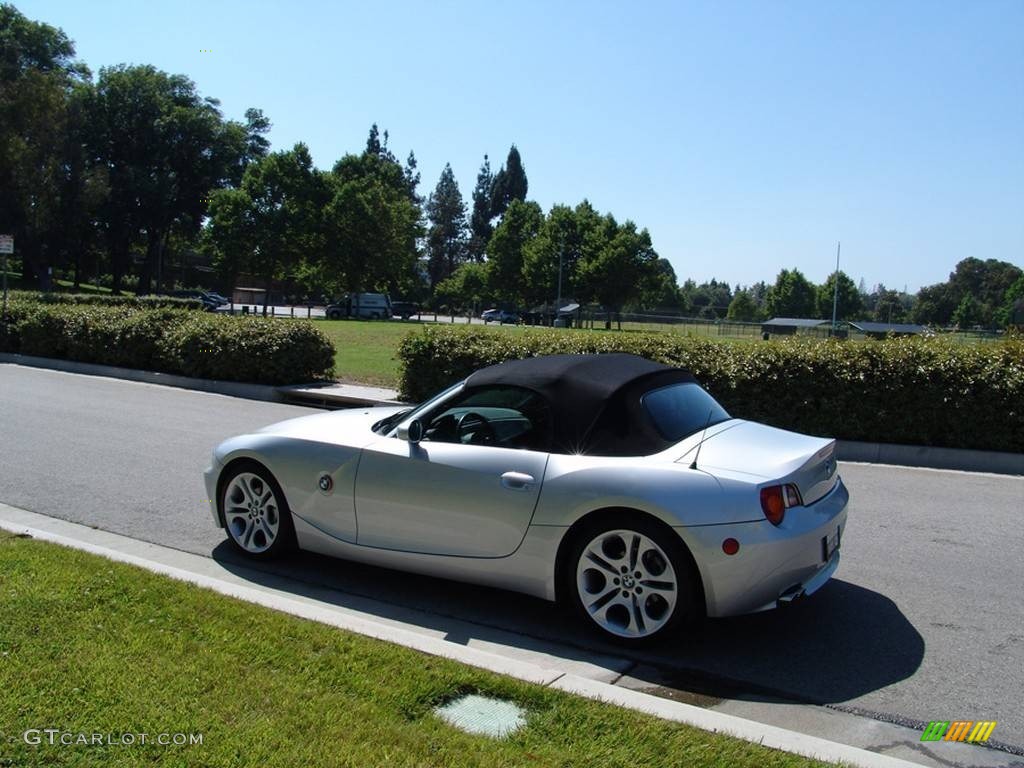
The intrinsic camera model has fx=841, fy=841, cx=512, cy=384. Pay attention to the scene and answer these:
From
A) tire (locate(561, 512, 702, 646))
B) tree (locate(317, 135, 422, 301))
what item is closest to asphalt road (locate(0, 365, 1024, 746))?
tire (locate(561, 512, 702, 646))

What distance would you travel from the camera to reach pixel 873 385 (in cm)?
1071

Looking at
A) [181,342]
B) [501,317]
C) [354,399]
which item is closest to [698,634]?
[354,399]

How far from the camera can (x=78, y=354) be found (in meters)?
19.0

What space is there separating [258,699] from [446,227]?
13107 cm

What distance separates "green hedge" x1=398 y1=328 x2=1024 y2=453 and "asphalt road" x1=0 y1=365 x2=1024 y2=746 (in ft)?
→ 2.63

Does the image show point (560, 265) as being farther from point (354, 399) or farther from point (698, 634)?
point (698, 634)

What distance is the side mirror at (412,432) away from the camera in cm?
511

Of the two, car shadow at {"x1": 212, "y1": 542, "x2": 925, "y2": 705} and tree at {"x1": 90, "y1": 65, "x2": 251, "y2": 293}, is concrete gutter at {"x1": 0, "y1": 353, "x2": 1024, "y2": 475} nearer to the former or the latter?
car shadow at {"x1": 212, "y1": 542, "x2": 925, "y2": 705}

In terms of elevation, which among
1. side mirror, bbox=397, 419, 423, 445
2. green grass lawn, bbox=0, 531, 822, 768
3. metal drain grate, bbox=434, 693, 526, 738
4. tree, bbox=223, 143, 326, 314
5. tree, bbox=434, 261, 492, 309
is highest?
tree, bbox=223, 143, 326, 314

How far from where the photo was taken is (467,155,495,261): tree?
422 feet

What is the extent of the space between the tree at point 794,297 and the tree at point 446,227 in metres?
49.4

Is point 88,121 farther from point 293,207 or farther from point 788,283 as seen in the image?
point 788,283

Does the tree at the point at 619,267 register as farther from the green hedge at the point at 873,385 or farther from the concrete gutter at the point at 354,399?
the green hedge at the point at 873,385

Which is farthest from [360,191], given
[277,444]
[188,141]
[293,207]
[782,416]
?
[277,444]
